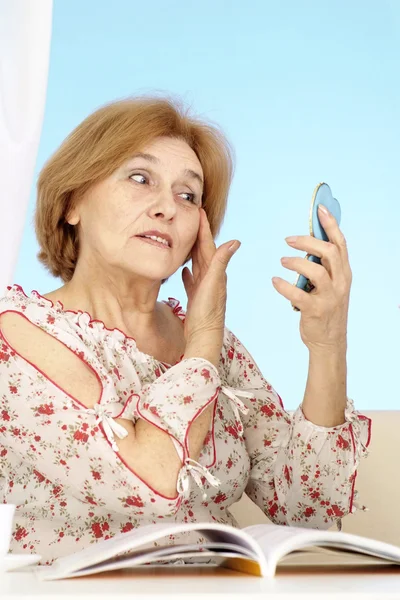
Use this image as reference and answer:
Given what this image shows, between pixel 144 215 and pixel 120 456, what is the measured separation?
489mm

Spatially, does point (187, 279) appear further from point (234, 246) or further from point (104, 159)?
point (104, 159)

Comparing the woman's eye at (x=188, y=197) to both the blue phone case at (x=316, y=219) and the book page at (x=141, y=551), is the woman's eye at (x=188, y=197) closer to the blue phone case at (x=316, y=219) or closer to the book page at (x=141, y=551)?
the blue phone case at (x=316, y=219)

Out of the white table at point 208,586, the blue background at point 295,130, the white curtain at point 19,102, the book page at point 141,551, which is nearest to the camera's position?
the white table at point 208,586

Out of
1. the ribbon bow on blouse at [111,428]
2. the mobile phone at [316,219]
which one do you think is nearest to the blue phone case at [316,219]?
the mobile phone at [316,219]

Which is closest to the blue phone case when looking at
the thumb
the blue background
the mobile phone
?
the mobile phone

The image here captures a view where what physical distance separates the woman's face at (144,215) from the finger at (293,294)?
0.29 meters

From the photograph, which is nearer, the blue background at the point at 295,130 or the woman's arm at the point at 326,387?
the woman's arm at the point at 326,387

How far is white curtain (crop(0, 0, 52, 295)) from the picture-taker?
8.96 ft

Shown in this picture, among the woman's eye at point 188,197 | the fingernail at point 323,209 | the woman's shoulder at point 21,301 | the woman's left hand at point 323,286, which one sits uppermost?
the woman's eye at point 188,197

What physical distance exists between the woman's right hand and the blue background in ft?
13.8

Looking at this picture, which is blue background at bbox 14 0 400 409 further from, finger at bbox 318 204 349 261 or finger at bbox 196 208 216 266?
finger at bbox 318 204 349 261

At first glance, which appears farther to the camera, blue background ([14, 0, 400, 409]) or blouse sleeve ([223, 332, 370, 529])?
blue background ([14, 0, 400, 409])

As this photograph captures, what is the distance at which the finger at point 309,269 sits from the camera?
4.23ft

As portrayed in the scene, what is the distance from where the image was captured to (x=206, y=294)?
1535 mm
